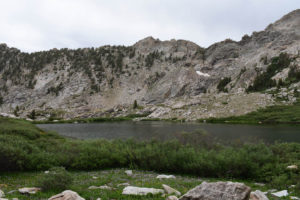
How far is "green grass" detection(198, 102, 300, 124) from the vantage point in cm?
8694

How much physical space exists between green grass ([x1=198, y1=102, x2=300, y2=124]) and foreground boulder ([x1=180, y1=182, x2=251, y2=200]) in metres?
91.1

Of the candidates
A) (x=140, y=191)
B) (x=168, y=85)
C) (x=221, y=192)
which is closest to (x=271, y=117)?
(x=168, y=85)

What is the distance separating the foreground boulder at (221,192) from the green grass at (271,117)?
9111cm

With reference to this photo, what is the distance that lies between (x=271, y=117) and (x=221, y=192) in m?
97.2

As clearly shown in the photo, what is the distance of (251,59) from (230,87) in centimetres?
3951

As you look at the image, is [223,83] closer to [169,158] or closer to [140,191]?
[169,158]

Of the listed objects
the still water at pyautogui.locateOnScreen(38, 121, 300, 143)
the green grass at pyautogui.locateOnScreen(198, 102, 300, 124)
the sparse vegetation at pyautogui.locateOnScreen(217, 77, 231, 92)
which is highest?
the sparse vegetation at pyautogui.locateOnScreen(217, 77, 231, 92)

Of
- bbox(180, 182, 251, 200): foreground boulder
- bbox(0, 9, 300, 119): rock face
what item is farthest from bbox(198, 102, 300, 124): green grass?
bbox(180, 182, 251, 200): foreground boulder

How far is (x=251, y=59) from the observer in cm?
16525

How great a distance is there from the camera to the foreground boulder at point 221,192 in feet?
26.5

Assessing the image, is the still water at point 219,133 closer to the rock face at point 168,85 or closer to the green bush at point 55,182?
the green bush at point 55,182

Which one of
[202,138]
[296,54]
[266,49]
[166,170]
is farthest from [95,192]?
[266,49]

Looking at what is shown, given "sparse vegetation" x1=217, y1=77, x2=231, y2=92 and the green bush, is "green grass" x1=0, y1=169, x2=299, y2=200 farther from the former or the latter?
"sparse vegetation" x1=217, y1=77, x2=231, y2=92

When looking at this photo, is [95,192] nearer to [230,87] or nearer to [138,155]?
[138,155]
